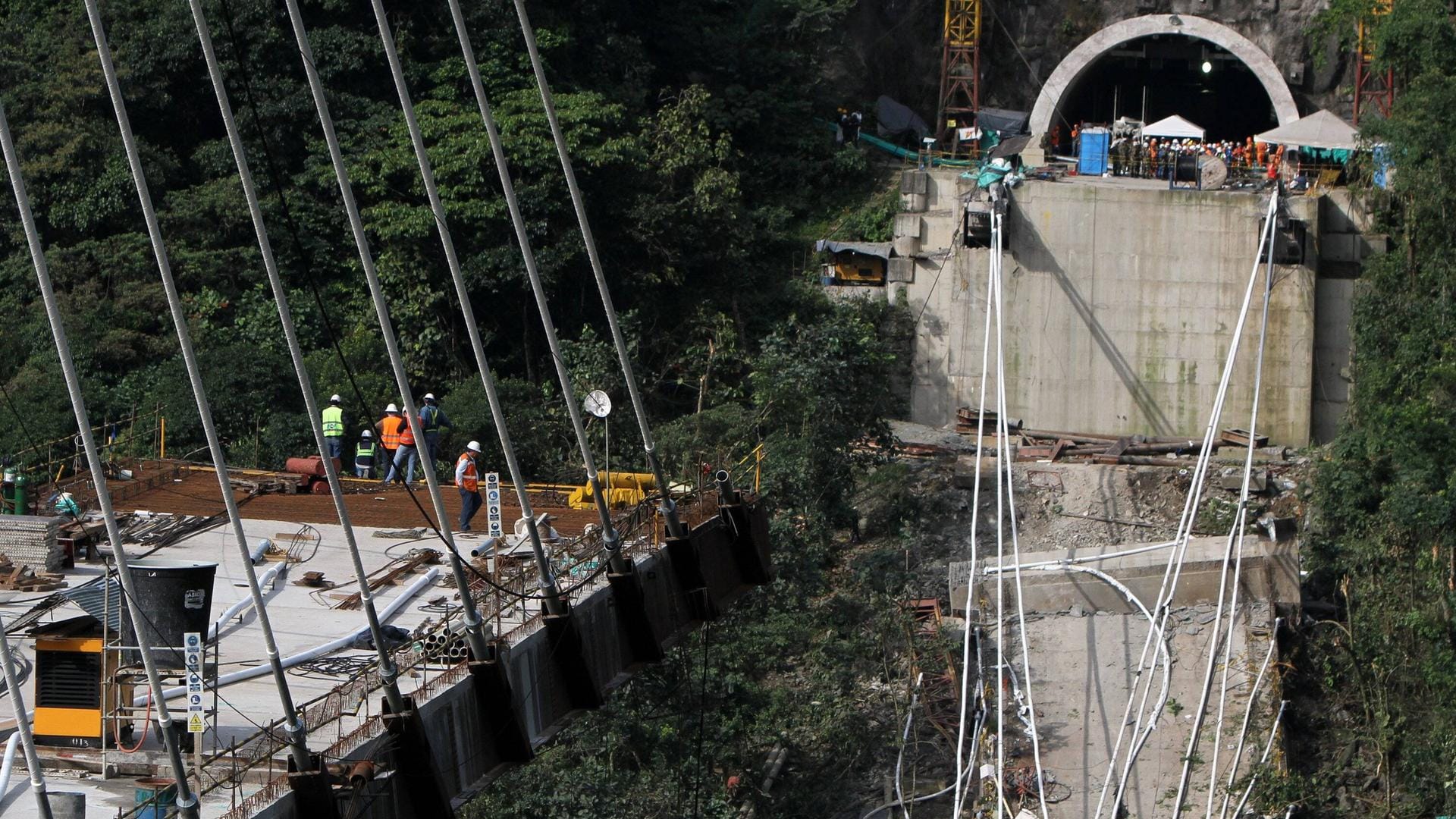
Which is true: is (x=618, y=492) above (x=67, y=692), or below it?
below

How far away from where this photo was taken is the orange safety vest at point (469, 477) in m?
25.0

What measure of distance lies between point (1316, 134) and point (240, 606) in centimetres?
2574

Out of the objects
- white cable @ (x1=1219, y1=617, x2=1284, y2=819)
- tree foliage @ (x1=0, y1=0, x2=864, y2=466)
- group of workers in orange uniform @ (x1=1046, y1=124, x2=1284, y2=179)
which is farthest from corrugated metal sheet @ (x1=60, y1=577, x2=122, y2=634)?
group of workers in orange uniform @ (x1=1046, y1=124, x2=1284, y2=179)

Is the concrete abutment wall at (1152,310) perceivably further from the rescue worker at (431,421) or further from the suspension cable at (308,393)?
the suspension cable at (308,393)

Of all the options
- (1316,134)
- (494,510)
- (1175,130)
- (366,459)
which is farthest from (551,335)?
(1316,134)

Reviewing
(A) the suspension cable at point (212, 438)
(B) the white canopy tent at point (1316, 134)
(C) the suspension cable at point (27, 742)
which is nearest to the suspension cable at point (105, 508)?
(C) the suspension cable at point (27, 742)

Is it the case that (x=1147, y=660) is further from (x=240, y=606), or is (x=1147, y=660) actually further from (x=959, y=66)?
(x=959, y=66)

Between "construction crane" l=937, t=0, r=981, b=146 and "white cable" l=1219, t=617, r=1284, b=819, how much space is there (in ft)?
56.0

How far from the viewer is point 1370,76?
1689 inches

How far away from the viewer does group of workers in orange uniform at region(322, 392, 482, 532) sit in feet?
82.3

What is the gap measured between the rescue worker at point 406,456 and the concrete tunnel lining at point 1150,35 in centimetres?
1960

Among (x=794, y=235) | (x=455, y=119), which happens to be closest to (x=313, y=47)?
(x=455, y=119)

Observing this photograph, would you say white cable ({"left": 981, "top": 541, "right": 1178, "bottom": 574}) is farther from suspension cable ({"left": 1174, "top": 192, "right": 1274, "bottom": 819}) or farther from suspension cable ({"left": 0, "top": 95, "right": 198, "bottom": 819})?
suspension cable ({"left": 0, "top": 95, "right": 198, "bottom": 819})

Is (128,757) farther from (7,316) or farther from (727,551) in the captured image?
(7,316)
